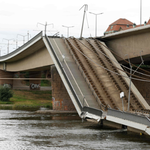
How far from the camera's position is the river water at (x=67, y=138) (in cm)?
1822

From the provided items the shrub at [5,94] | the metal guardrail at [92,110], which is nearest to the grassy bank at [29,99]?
the shrub at [5,94]

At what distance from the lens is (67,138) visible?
68.8 feet

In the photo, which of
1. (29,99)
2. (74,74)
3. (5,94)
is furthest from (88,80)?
(29,99)

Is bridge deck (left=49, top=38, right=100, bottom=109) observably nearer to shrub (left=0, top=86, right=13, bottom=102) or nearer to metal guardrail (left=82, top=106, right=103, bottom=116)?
metal guardrail (left=82, top=106, right=103, bottom=116)

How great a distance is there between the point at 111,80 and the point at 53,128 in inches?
371

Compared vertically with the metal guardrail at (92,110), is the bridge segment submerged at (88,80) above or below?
above

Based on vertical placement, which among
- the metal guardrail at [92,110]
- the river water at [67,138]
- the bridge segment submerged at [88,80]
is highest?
the bridge segment submerged at [88,80]

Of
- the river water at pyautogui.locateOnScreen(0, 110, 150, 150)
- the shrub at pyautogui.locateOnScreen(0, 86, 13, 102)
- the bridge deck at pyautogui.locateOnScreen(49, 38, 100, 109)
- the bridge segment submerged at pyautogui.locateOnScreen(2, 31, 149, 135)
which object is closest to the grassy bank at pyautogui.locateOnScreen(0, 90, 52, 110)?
the shrub at pyautogui.locateOnScreen(0, 86, 13, 102)

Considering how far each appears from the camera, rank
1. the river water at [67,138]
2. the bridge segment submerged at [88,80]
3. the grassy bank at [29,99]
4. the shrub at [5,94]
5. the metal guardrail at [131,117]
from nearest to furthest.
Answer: the river water at [67,138] → the metal guardrail at [131,117] → the bridge segment submerged at [88,80] → the grassy bank at [29,99] → the shrub at [5,94]

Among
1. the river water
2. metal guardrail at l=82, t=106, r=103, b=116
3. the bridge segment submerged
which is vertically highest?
the bridge segment submerged

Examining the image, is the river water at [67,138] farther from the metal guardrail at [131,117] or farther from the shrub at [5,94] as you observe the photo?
the shrub at [5,94]

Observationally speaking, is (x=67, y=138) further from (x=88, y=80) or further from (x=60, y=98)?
(x=60, y=98)

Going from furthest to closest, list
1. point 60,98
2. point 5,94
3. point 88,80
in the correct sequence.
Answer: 1. point 5,94
2. point 60,98
3. point 88,80

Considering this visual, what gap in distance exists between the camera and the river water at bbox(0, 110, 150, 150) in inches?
Result: 717
